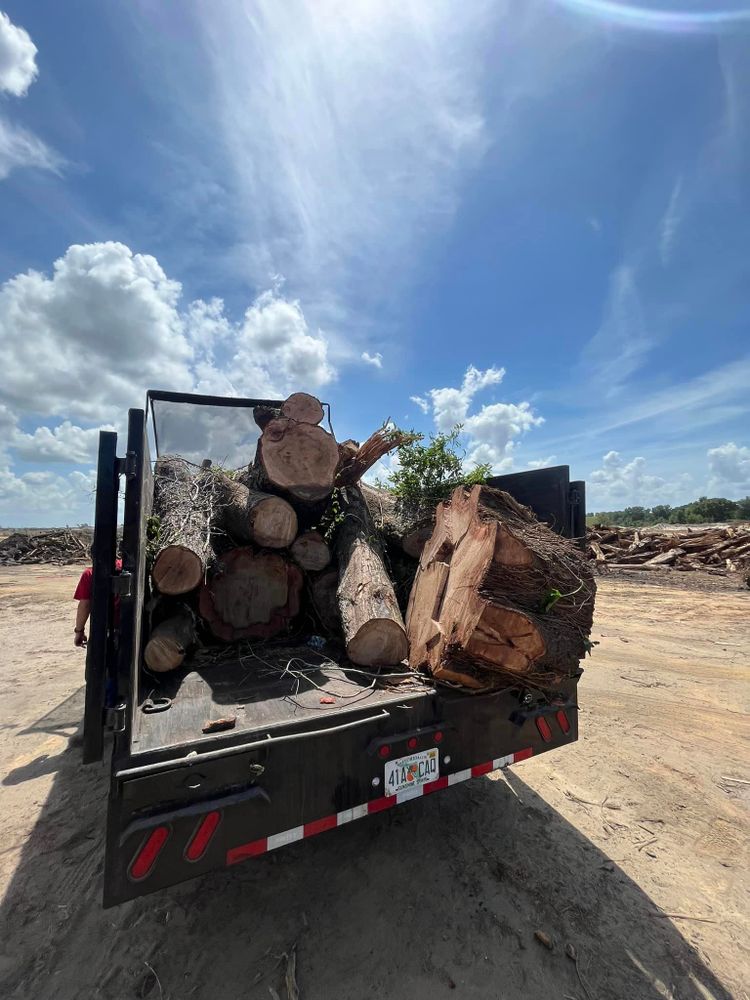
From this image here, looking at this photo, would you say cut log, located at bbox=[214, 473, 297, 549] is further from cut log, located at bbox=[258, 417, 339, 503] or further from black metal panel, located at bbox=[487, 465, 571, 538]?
black metal panel, located at bbox=[487, 465, 571, 538]

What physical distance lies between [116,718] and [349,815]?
1056 mm

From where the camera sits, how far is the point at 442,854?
105 inches

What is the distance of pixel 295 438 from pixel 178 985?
9.51ft

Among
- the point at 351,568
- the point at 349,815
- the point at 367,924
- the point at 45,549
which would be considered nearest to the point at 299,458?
the point at 351,568

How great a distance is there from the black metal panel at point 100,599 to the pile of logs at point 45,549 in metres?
22.2

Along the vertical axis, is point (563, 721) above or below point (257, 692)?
below

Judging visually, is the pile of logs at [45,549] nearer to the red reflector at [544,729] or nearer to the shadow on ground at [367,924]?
the shadow on ground at [367,924]

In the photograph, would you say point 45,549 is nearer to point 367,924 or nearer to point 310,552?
point 310,552

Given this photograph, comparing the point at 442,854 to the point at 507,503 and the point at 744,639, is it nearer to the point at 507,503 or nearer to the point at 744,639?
the point at 507,503

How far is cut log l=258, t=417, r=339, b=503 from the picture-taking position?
3.35 metres

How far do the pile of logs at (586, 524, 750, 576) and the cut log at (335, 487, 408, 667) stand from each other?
40.3 feet

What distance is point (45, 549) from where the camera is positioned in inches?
886

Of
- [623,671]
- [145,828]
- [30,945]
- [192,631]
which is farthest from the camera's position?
[623,671]

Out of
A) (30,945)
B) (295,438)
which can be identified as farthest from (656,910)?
(295,438)
